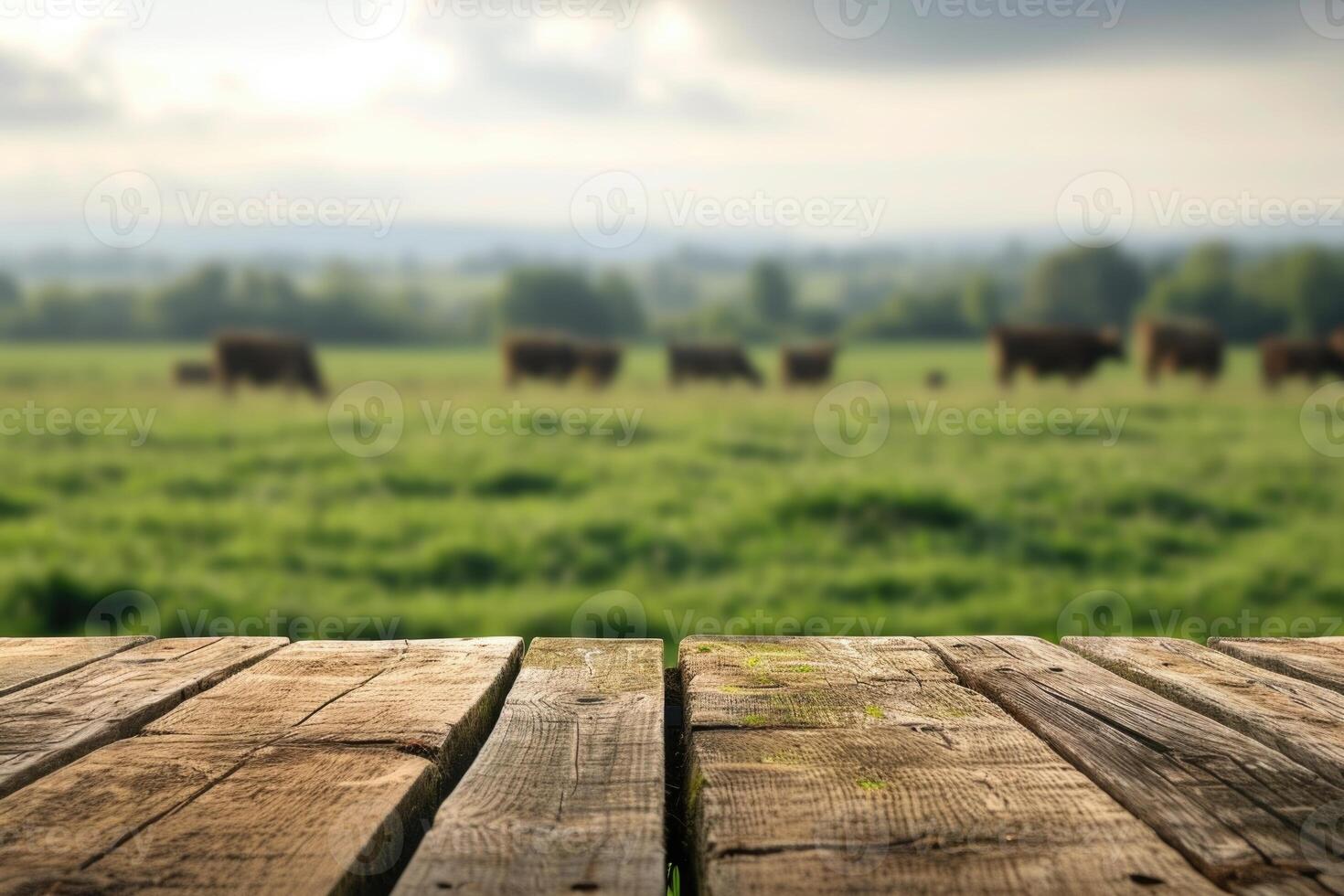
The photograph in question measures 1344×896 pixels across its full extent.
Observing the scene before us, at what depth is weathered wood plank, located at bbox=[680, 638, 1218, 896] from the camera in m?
1.09

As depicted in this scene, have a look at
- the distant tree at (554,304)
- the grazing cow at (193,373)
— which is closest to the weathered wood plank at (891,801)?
the grazing cow at (193,373)

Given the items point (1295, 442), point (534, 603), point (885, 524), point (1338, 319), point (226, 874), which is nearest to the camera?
point (226, 874)

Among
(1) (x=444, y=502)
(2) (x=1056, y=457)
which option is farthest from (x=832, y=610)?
(2) (x=1056, y=457)

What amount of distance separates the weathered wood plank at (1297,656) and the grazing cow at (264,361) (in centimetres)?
2093

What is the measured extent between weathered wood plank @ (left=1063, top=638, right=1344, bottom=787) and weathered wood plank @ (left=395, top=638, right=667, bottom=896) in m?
0.95

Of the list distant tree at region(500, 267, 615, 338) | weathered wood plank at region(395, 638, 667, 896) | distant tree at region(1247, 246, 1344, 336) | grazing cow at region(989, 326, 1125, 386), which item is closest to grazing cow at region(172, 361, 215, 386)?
distant tree at region(500, 267, 615, 338)

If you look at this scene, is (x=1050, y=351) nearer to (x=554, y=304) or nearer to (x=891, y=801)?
(x=554, y=304)

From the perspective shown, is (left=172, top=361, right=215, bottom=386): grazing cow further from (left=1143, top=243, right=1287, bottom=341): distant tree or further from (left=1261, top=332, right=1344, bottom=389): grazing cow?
(left=1261, top=332, right=1344, bottom=389): grazing cow

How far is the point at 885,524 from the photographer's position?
1028cm

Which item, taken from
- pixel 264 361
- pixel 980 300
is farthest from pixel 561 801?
pixel 980 300

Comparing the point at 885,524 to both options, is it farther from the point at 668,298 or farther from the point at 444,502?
the point at 668,298

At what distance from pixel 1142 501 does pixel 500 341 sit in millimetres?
16208

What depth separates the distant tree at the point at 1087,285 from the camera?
2661 centimetres

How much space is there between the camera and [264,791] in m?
1.32
